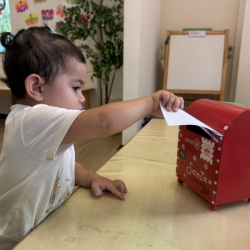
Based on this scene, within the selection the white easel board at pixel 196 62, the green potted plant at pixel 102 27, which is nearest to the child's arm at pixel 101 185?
the white easel board at pixel 196 62

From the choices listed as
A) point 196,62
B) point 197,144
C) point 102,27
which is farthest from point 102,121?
point 102,27

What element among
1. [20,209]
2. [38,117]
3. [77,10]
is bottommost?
[20,209]

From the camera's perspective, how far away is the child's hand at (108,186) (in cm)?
52

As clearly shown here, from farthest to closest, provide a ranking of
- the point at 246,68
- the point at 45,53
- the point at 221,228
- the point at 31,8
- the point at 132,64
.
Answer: the point at 31,8 < the point at 246,68 < the point at 132,64 < the point at 45,53 < the point at 221,228

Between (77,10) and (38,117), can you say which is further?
(77,10)

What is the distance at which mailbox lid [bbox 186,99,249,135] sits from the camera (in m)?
0.45

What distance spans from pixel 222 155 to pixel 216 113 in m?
0.09

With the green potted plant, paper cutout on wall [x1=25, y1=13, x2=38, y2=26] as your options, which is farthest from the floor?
paper cutout on wall [x1=25, y1=13, x2=38, y2=26]

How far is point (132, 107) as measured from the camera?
0.45 meters

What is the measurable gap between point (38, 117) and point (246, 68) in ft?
8.37

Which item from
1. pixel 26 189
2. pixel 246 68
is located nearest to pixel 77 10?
pixel 246 68

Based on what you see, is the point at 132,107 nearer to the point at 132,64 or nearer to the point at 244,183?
the point at 244,183

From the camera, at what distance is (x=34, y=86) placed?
1.72ft

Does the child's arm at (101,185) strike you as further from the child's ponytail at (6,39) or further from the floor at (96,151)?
the floor at (96,151)
